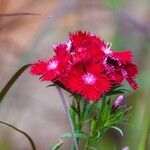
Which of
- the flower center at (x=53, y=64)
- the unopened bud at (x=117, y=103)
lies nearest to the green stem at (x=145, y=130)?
the unopened bud at (x=117, y=103)

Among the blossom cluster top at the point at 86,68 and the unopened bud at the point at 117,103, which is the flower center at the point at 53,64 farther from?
the unopened bud at the point at 117,103

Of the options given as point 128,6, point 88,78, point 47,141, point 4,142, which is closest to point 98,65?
point 88,78

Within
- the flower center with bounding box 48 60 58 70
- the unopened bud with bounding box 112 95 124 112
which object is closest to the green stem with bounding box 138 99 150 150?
the unopened bud with bounding box 112 95 124 112

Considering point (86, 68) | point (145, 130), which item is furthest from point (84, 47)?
point (145, 130)

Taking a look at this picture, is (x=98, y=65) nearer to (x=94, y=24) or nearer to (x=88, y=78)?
(x=88, y=78)

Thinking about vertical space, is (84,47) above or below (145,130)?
above

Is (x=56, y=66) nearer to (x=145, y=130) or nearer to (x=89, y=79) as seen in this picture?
(x=89, y=79)

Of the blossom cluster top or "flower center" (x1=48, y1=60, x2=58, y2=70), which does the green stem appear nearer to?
the blossom cluster top
